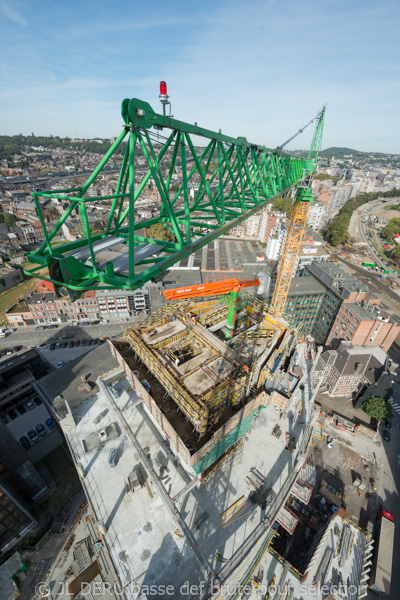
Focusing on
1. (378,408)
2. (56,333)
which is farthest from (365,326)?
(56,333)

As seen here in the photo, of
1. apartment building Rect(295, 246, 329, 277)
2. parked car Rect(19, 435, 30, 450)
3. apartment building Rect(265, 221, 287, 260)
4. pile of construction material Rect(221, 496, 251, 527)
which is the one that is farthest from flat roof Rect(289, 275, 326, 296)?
parked car Rect(19, 435, 30, 450)

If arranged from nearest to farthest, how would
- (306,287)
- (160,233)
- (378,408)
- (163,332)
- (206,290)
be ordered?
(206,290) → (163,332) → (378,408) → (306,287) → (160,233)

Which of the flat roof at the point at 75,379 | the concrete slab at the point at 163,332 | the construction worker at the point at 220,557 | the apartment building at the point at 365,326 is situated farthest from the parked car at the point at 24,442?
the apartment building at the point at 365,326

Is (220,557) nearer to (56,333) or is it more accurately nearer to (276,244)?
(56,333)

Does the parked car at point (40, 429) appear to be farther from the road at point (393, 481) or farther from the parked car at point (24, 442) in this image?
the road at point (393, 481)

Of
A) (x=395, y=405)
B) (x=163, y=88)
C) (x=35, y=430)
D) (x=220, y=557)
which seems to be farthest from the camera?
(x=395, y=405)

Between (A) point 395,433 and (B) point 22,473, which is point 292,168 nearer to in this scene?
(A) point 395,433

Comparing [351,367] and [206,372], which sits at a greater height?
[206,372]
